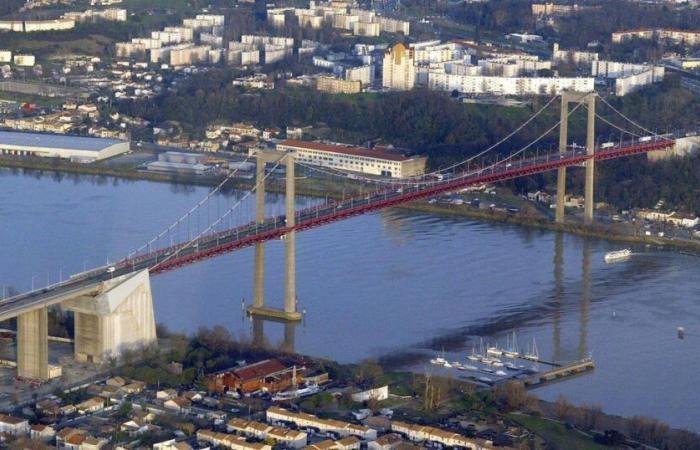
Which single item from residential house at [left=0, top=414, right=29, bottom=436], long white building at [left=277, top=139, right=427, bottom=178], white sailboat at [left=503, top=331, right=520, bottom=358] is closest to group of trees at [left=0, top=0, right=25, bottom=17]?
long white building at [left=277, top=139, right=427, bottom=178]

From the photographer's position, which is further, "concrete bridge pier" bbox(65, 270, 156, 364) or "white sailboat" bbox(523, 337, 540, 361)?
"white sailboat" bbox(523, 337, 540, 361)

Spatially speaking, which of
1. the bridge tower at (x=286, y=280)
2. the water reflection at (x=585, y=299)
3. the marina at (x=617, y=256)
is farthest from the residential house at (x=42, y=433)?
the marina at (x=617, y=256)

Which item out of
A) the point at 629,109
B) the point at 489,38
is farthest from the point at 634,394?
the point at 489,38

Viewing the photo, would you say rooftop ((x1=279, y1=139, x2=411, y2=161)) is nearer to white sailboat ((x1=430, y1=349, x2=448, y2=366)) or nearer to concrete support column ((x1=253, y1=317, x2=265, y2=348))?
concrete support column ((x1=253, y1=317, x2=265, y2=348))

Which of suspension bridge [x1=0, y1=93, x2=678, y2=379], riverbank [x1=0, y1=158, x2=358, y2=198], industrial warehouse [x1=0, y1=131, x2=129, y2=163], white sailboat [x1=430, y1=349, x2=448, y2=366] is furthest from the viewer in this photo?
industrial warehouse [x1=0, y1=131, x2=129, y2=163]

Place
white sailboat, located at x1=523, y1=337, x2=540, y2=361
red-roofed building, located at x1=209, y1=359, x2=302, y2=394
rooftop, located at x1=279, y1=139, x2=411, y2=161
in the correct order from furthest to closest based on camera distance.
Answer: rooftop, located at x1=279, y1=139, x2=411, y2=161, white sailboat, located at x1=523, y1=337, x2=540, y2=361, red-roofed building, located at x1=209, y1=359, x2=302, y2=394

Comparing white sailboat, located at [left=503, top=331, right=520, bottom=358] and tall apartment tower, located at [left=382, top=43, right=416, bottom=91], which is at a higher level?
tall apartment tower, located at [left=382, top=43, right=416, bottom=91]

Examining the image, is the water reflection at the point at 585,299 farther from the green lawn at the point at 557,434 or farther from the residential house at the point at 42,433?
the residential house at the point at 42,433
